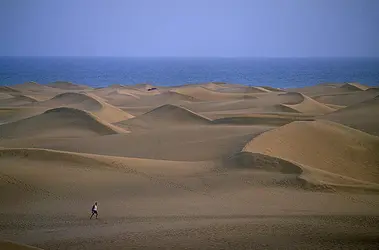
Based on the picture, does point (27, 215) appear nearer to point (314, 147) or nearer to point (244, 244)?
point (244, 244)

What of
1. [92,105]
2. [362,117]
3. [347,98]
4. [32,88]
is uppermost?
[362,117]

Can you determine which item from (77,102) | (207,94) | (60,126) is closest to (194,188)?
(60,126)

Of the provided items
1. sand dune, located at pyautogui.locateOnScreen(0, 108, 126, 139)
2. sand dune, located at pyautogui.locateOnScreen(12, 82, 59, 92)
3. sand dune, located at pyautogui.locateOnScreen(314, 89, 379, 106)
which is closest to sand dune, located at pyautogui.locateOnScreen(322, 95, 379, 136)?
sand dune, located at pyautogui.locateOnScreen(0, 108, 126, 139)

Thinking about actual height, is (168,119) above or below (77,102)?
above

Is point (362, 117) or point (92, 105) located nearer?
point (362, 117)

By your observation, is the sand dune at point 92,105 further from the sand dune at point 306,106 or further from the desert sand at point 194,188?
the sand dune at point 306,106

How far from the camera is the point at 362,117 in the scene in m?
25.9

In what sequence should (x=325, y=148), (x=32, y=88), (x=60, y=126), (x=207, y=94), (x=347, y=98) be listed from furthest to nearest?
(x=32, y=88) < (x=207, y=94) < (x=347, y=98) < (x=60, y=126) < (x=325, y=148)

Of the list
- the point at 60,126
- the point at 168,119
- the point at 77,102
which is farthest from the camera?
the point at 77,102

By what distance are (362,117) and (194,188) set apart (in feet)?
53.4

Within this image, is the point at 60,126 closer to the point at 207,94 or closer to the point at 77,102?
the point at 77,102

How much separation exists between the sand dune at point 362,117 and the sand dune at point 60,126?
40.0 ft

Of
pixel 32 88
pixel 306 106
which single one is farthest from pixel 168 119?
pixel 32 88

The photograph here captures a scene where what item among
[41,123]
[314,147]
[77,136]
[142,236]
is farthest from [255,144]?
[41,123]
